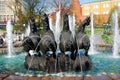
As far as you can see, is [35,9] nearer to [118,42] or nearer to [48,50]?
[118,42]

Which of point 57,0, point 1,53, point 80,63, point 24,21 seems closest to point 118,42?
point 1,53

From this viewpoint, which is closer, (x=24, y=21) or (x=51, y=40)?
(x=51, y=40)

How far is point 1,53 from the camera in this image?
1566 cm

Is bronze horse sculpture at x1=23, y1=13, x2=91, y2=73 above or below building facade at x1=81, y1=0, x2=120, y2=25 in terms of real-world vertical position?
below

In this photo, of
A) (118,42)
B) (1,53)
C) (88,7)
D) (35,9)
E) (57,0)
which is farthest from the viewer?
(88,7)

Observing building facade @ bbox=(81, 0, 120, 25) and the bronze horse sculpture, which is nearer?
the bronze horse sculpture

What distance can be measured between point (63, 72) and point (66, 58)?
0.47 m

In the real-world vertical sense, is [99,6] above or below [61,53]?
above

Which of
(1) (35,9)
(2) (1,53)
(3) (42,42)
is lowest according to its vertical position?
(2) (1,53)

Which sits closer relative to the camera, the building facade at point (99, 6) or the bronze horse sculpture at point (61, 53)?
the bronze horse sculpture at point (61, 53)

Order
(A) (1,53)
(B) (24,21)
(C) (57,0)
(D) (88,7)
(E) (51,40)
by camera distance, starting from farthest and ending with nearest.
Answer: (D) (88,7)
(C) (57,0)
(B) (24,21)
(A) (1,53)
(E) (51,40)

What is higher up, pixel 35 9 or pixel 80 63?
pixel 35 9

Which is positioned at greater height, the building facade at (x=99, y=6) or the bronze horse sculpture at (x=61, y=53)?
the building facade at (x=99, y=6)

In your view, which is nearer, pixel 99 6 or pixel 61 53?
pixel 61 53
